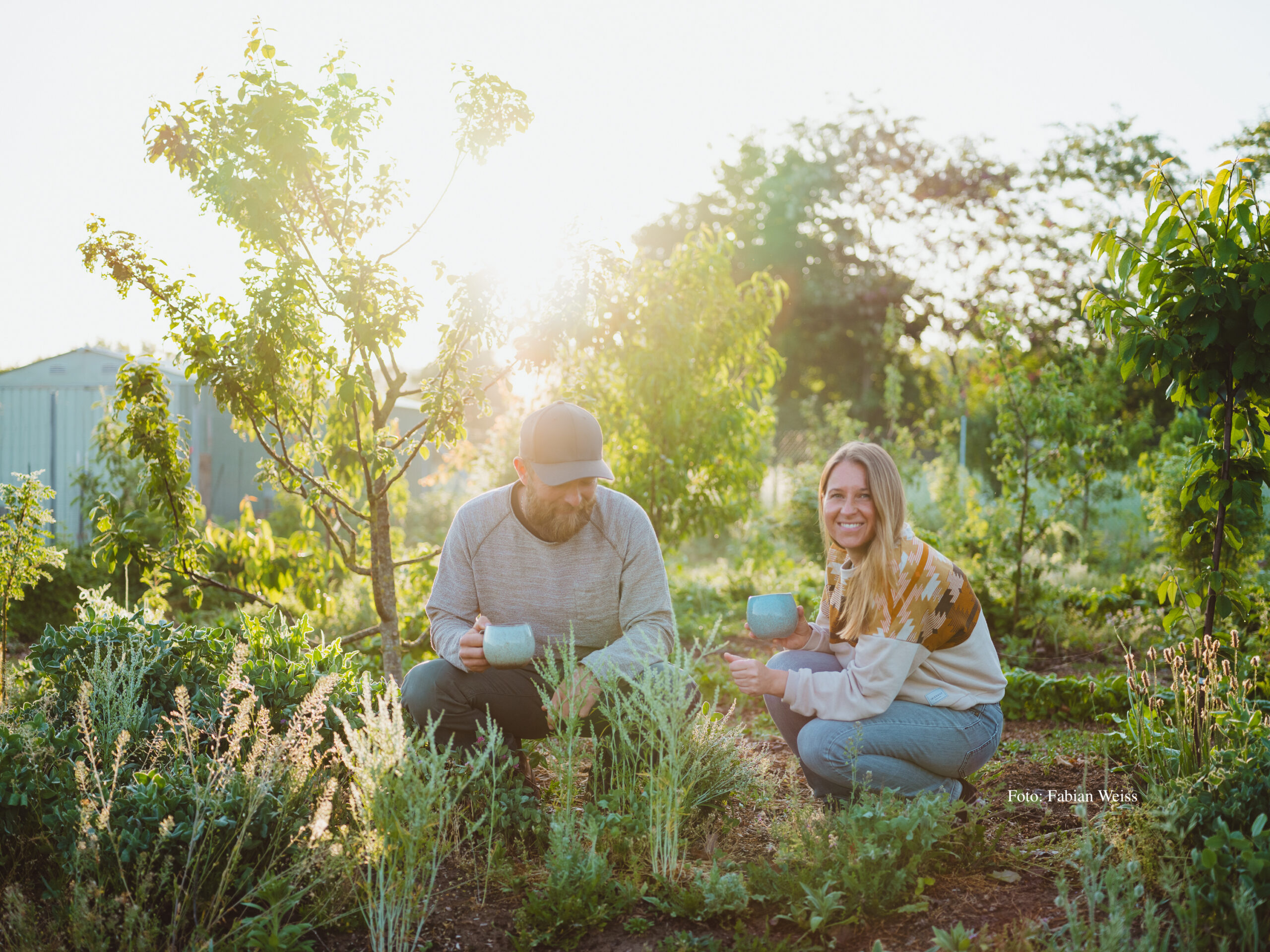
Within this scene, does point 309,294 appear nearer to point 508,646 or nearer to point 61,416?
point 508,646

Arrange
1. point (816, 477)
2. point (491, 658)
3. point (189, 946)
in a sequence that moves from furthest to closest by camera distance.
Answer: point (816, 477)
point (491, 658)
point (189, 946)

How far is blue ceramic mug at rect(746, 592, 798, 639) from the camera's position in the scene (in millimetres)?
2939

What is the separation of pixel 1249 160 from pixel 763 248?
22.2 metres

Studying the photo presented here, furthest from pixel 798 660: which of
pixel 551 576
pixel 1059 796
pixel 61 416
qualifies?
pixel 61 416

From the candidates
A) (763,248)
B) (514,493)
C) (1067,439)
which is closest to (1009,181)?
(763,248)

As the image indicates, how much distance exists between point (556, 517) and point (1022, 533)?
387cm

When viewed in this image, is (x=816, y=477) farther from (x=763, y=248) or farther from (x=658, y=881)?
(x=763, y=248)

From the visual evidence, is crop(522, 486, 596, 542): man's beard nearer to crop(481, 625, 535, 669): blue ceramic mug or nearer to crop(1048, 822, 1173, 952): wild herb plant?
crop(481, 625, 535, 669): blue ceramic mug

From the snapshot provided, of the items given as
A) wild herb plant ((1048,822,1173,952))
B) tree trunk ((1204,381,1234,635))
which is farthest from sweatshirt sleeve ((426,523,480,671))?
tree trunk ((1204,381,1234,635))

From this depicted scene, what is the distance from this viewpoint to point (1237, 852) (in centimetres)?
198

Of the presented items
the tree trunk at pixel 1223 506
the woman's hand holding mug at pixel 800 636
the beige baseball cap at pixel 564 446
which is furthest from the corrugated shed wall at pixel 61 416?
the tree trunk at pixel 1223 506

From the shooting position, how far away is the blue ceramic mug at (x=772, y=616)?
294 cm

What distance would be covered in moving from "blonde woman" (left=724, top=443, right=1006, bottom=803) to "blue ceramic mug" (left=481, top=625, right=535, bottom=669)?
610mm

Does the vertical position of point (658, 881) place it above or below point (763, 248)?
below
